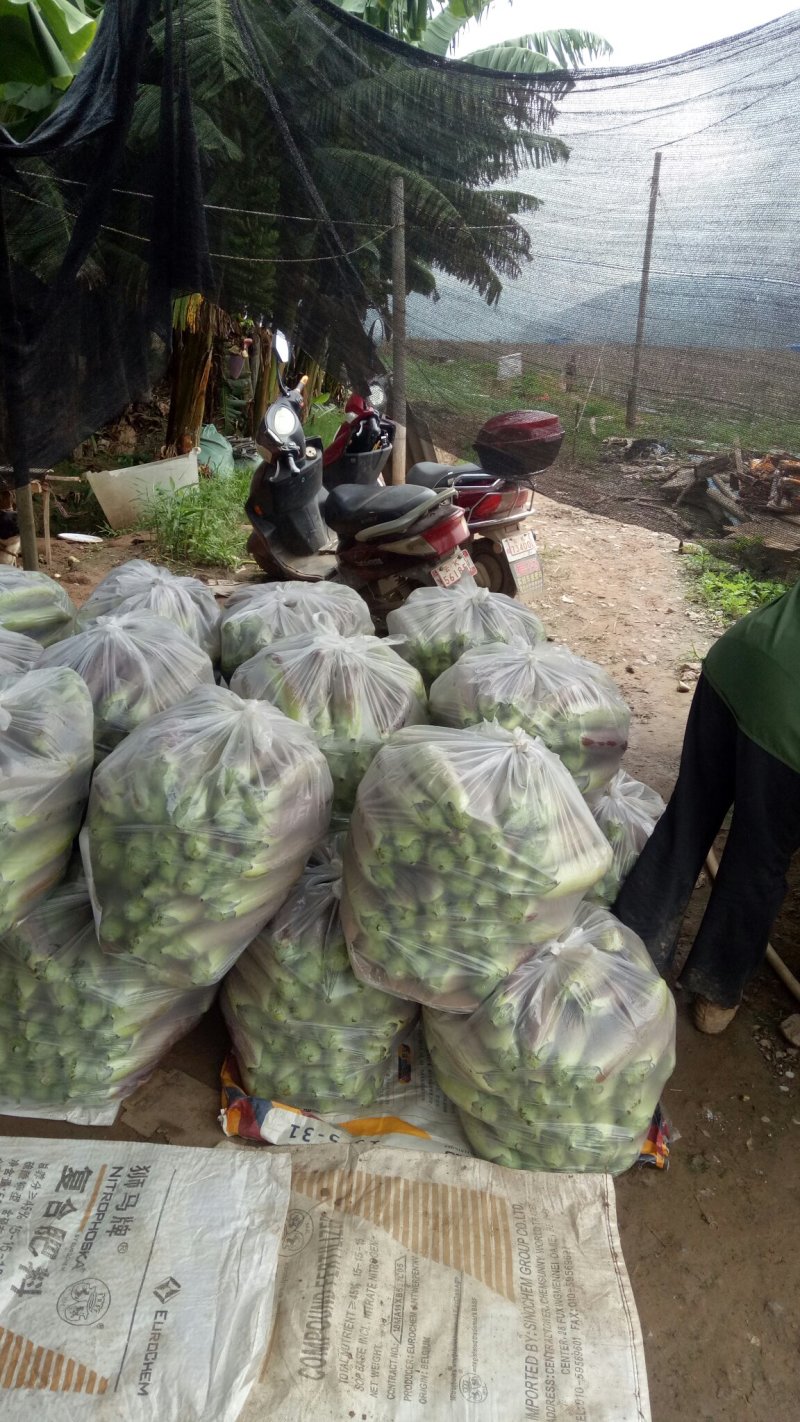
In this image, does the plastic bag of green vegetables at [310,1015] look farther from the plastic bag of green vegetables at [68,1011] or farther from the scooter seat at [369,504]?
the scooter seat at [369,504]

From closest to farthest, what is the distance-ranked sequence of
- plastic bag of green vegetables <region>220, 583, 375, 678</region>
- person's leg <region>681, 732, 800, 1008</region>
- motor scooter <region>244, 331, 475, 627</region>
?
person's leg <region>681, 732, 800, 1008</region> < plastic bag of green vegetables <region>220, 583, 375, 678</region> < motor scooter <region>244, 331, 475, 627</region>

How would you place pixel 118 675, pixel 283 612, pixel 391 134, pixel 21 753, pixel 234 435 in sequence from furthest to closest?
pixel 234 435
pixel 391 134
pixel 283 612
pixel 118 675
pixel 21 753

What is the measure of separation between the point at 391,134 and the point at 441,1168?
272 centimetres

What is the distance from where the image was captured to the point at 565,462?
258cm

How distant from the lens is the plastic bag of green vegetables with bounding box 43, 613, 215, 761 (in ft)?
6.23

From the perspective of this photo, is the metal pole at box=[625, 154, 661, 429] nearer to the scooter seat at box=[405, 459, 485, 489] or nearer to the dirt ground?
the dirt ground

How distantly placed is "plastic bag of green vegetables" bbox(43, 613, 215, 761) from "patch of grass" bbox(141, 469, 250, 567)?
11.7 feet

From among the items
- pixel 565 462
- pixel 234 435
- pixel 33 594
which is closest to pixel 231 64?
pixel 565 462

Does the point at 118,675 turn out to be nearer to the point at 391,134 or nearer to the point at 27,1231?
the point at 27,1231

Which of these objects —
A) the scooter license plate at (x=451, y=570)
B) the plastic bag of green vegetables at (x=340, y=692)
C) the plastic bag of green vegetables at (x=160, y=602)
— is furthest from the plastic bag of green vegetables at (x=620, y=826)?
the scooter license plate at (x=451, y=570)

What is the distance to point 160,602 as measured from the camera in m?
2.38

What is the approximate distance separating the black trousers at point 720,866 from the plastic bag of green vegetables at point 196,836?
2.82 feet

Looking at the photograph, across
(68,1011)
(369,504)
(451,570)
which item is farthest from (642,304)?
(68,1011)

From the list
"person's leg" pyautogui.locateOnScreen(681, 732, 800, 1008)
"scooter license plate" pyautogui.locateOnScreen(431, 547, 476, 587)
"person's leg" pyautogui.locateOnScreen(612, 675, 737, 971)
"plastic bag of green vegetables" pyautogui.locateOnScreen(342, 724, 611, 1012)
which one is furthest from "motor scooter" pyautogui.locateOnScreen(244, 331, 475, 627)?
"plastic bag of green vegetables" pyautogui.locateOnScreen(342, 724, 611, 1012)
